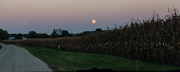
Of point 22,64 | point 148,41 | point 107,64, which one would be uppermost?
point 148,41

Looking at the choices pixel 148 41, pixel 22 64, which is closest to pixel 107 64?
pixel 148 41

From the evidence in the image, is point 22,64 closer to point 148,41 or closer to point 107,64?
point 107,64

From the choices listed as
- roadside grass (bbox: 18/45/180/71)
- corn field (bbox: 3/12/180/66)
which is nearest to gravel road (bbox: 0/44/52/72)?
roadside grass (bbox: 18/45/180/71)

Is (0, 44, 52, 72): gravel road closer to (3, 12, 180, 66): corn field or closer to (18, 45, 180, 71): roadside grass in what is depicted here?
(18, 45, 180, 71): roadside grass

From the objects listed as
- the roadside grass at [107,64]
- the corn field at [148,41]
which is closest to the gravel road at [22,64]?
the roadside grass at [107,64]

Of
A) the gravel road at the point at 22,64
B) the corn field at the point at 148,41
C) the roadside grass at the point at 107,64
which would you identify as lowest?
the gravel road at the point at 22,64

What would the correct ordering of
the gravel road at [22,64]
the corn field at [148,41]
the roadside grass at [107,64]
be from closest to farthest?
the roadside grass at [107,64], the gravel road at [22,64], the corn field at [148,41]

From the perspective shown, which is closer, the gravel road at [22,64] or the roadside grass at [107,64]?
the roadside grass at [107,64]

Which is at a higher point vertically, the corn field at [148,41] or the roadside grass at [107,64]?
the corn field at [148,41]

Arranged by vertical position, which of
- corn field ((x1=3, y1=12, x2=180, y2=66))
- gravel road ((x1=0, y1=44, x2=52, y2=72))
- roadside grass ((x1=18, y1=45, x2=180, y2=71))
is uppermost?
corn field ((x1=3, y1=12, x2=180, y2=66))

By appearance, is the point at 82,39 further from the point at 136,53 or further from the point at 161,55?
the point at 161,55

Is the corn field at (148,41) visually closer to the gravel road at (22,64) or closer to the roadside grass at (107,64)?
the roadside grass at (107,64)

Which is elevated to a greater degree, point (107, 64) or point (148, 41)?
point (148, 41)

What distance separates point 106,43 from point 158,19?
312 inches
